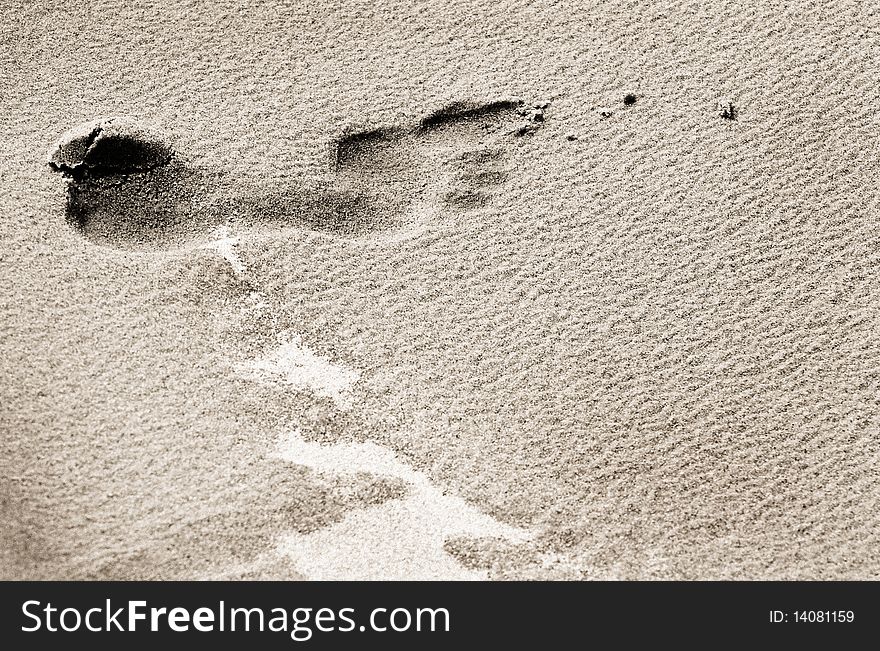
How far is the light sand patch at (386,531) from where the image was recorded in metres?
2.76

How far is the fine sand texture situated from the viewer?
2830 mm

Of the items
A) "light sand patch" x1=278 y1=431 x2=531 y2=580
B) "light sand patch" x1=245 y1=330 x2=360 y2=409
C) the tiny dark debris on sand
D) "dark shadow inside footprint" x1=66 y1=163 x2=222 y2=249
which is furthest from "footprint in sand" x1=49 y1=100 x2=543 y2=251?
"light sand patch" x1=278 y1=431 x2=531 y2=580

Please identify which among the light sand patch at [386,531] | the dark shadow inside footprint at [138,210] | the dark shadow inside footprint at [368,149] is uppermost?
the dark shadow inside footprint at [368,149]

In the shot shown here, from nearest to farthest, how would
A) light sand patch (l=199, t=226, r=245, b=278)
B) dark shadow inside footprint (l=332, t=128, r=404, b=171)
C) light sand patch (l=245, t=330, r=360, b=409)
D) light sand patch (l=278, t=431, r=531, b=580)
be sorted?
light sand patch (l=278, t=431, r=531, b=580) → light sand patch (l=245, t=330, r=360, b=409) → light sand patch (l=199, t=226, r=245, b=278) → dark shadow inside footprint (l=332, t=128, r=404, b=171)

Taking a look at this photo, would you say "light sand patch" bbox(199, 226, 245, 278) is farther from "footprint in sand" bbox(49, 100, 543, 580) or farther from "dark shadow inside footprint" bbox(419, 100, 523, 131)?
"dark shadow inside footprint" bbox(419, 100, 523, 131)

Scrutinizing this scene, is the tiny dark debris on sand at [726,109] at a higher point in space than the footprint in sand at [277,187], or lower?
higher

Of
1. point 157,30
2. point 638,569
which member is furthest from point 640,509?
point 157,30

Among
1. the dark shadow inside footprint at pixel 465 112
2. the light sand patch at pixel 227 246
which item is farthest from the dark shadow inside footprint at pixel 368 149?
the light sand patch at pixel 227 246

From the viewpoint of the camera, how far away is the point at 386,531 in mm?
2816

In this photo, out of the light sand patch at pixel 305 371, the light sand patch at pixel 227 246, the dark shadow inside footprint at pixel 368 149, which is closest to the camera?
the light sand patch at pixel 305 371

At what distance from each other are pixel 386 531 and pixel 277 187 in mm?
1364

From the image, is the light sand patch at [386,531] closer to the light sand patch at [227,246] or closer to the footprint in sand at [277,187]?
the light sand patch at [227,246]

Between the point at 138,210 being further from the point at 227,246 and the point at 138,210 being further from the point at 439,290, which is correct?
the point at 439,290

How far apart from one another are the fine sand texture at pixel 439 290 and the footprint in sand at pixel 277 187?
12 mm
